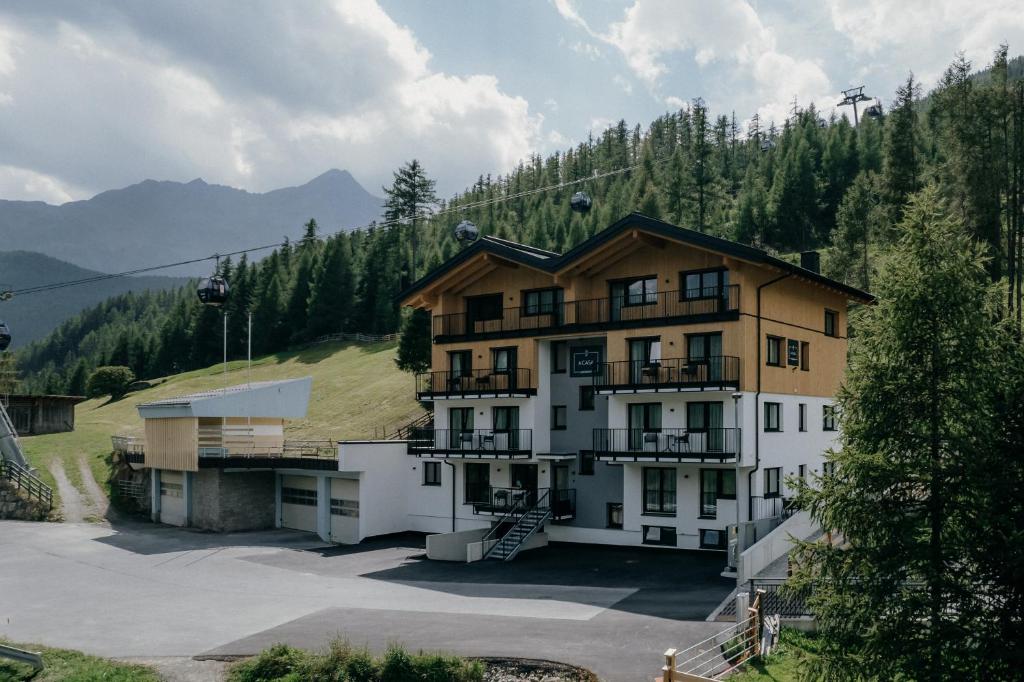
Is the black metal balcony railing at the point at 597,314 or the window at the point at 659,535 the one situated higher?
the black metal balcony railing at the point at 597,314

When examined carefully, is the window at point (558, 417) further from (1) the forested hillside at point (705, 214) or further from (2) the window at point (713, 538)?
(1) the forested hillside at point (705, 214)

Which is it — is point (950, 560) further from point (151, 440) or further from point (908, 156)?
point (908, 156)

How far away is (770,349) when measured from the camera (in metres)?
33.2

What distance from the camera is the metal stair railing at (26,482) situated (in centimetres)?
4441

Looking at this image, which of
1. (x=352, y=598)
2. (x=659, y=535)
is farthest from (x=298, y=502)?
(x=659, y=535)

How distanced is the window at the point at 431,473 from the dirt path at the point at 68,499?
61.1 ft

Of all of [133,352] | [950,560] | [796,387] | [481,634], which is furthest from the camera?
[133,352]

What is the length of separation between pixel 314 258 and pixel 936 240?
104016 mm

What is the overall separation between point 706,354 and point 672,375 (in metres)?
1.54

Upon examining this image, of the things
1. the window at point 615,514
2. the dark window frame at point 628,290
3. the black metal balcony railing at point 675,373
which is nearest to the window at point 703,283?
the dark window frame at point 628,290

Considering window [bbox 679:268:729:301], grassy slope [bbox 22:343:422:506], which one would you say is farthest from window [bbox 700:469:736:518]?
grassy slope [bbox 22:343:422:506]

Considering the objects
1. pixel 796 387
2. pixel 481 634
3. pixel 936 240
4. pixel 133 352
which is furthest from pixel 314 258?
pixel 936 240

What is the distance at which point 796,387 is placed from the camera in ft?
115

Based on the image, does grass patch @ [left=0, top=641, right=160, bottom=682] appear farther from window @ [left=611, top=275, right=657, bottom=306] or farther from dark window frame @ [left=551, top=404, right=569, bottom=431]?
window @ [left=611, top=275, right=657, bottom=306]
